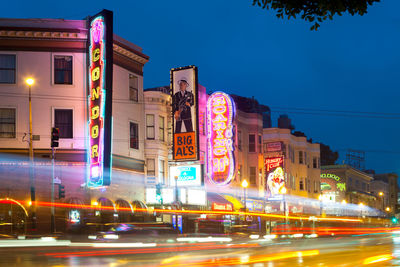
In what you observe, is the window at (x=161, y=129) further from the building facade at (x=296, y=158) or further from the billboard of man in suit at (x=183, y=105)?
the building facade at (x=296, y=158)

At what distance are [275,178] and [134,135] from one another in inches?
854

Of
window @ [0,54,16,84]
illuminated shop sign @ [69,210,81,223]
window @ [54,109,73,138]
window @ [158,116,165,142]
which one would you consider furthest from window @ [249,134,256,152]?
window @ [0,54,16,84]

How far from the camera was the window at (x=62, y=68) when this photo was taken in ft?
132

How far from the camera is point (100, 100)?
3778 centimetres

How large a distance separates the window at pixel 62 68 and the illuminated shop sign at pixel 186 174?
1073 cm

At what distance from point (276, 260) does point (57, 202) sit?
2074 centimetres

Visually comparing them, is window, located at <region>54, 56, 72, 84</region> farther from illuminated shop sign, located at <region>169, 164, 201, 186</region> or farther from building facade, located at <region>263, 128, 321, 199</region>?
building facade, located at <region>263, 128, 321, 199</region>

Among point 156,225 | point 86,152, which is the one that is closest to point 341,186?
point 86,152

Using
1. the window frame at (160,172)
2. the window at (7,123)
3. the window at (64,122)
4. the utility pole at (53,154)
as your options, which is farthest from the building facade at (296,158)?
the utility pole at (53,154)

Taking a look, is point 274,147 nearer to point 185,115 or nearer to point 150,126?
point 150,126

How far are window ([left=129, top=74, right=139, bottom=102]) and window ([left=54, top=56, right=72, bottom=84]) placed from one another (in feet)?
18.1

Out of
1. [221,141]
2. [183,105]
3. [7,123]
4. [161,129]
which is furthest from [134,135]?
[7,123]

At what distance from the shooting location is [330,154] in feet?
390

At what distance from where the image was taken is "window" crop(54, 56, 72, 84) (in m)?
40.2
